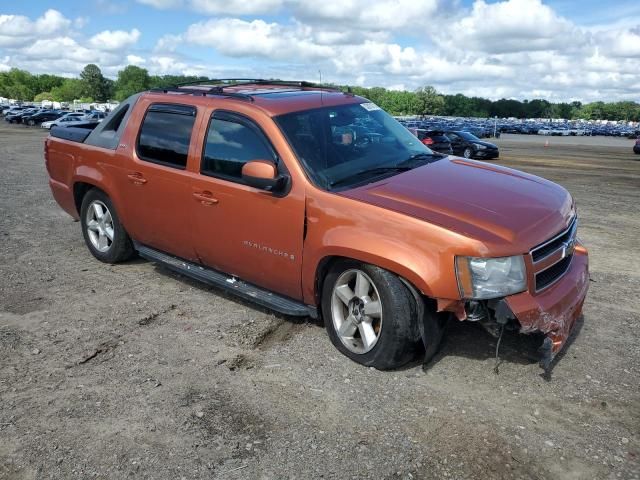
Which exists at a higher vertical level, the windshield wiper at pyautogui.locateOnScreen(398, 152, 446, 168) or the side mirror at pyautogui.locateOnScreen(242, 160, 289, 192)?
the windshield wiper at pyautogui.locateOnScreen(398, 152, 446, 168)

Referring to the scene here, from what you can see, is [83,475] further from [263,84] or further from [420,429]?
[263,84]

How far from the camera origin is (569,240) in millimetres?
4070

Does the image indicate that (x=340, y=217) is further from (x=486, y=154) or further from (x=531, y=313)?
(x=486, y=154)

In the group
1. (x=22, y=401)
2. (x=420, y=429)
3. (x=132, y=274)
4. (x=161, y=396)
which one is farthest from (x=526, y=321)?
(x=132, y=274)

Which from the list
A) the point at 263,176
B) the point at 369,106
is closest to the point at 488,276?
the point at 263,176

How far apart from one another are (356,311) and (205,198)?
1578mm

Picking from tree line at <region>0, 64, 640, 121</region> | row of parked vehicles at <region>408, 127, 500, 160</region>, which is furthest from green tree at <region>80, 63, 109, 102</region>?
row of parked vehicles at <region>408, 127, 500, 160</region>

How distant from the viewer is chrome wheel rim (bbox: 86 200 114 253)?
19.8ft

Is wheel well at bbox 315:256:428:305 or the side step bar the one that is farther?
the side step bar

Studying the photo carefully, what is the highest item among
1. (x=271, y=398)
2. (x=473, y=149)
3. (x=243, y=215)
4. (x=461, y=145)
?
(x=243, y=215)

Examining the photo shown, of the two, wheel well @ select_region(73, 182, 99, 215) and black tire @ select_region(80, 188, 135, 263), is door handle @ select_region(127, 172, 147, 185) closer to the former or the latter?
black tire @ select_region(80, 188, 135, 263)

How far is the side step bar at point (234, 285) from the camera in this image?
4.25 m

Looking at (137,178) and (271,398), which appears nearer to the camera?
(271,398)

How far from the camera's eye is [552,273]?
3787 millimetres
